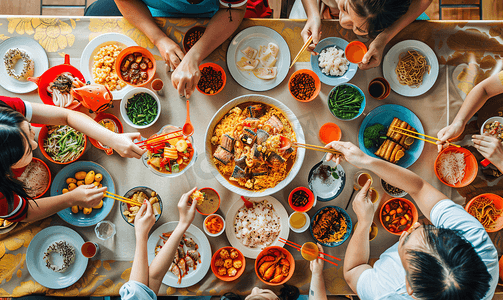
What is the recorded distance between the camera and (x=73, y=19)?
2244 millimetres

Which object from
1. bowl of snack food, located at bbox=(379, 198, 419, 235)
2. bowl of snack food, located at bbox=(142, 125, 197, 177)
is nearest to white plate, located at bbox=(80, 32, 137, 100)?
bowl of snack food, located at bbox=(142, 125, 197, 177)

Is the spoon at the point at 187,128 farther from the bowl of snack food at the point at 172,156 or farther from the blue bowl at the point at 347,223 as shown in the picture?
the blue bowl at the point at 347,223

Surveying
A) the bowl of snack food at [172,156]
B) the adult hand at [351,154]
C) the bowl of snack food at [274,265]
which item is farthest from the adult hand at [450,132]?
the bowl of snack food at [172,156]

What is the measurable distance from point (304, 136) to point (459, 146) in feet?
4.29

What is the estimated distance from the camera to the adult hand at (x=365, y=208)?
216cm

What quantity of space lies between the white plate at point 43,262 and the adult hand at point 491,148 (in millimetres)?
3449

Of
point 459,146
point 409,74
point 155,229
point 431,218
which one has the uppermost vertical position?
point 409,74

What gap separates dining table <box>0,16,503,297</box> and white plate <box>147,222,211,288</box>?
0.23 feet

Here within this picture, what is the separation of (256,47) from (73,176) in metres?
1.95

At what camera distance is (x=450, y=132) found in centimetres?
220

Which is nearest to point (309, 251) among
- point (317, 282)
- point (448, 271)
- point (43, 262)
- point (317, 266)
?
point (317, 266)

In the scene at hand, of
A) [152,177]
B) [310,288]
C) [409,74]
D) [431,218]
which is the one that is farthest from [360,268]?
[152,177]

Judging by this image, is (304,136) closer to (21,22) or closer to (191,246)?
(191,246)

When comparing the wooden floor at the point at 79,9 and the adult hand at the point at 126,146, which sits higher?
the wooden floor at the point at 79,9
